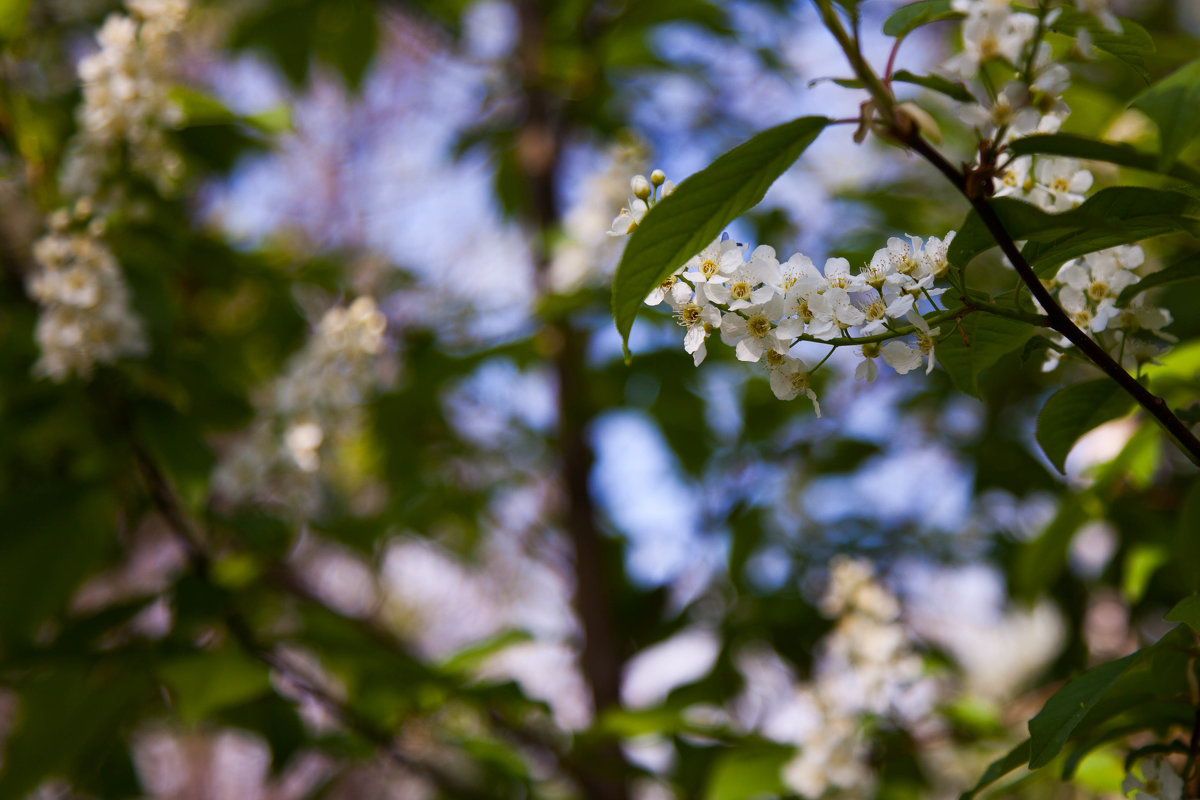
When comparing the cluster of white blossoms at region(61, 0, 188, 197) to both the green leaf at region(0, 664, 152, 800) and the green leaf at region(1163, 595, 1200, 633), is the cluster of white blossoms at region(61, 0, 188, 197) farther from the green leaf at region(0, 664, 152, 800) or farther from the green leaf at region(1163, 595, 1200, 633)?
the green leaf at region(1163, 595, 1200, 633)

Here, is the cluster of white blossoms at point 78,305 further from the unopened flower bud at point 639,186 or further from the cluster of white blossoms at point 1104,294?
the cluster of white blossoms at point 1104,294

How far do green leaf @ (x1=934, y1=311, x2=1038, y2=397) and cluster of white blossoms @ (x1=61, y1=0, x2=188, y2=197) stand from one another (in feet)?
5.69

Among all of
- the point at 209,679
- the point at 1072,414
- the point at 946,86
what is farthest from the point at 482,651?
the point at 946,86

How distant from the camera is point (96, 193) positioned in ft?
6.18

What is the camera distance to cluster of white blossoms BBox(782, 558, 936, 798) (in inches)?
68.4

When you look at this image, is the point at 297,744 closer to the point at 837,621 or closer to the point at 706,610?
the point at 706,610

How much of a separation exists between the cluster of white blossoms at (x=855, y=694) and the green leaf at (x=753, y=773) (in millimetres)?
26

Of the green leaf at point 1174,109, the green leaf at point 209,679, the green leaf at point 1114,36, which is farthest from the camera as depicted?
the green leaf at point 209,679

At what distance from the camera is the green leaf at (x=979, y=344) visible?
0.83 m

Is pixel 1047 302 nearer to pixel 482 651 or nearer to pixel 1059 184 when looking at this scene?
pixel 1059 184

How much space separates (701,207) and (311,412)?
4.90ft

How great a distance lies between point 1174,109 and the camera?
649mm

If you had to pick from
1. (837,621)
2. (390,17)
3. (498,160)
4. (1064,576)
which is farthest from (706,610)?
(390,17)

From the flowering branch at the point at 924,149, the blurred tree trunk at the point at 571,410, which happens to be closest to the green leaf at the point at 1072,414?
the flowering branch at the point at 924,149
